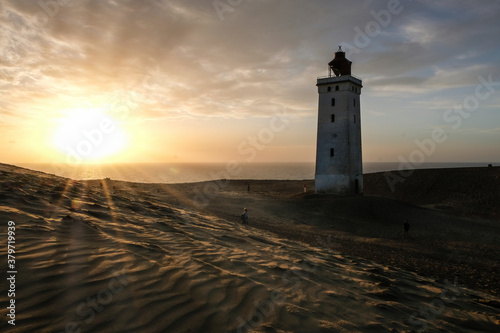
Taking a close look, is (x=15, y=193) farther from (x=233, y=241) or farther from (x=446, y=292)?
(x=446, y=292)

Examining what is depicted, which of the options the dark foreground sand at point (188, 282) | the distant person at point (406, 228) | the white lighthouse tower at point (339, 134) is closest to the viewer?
the dark foreground sand at point (188, 282)

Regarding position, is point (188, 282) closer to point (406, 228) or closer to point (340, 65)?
point (406, 228)

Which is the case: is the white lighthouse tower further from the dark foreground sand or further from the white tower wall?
the dark foreground sand

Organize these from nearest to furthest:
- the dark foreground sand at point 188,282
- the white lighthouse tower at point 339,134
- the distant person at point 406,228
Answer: the dark foreground sand at point 188,282 → the distant person at point 406,228 → the white lighthouse tower at point 339,134

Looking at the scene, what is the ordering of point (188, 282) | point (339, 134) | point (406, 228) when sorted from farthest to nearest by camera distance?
point (339, 134)
point (406, 228)
point (188, 282)

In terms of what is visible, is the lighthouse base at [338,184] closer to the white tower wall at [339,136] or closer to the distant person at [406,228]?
the white tower wall at [339,136]

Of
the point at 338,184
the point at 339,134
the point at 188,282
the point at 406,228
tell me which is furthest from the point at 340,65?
the point at 188,282

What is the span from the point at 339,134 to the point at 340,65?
8.27 meters

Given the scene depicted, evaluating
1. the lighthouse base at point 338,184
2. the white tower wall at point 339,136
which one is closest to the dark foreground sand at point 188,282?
the lighthouse base at point 338,184

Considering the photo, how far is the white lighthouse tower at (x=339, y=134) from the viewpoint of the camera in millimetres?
31656

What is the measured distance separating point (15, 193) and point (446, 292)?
1227 cm

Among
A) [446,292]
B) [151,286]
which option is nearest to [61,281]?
[151,286]

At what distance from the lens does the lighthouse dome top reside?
33344 millimetres

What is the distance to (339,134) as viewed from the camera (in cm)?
3186
